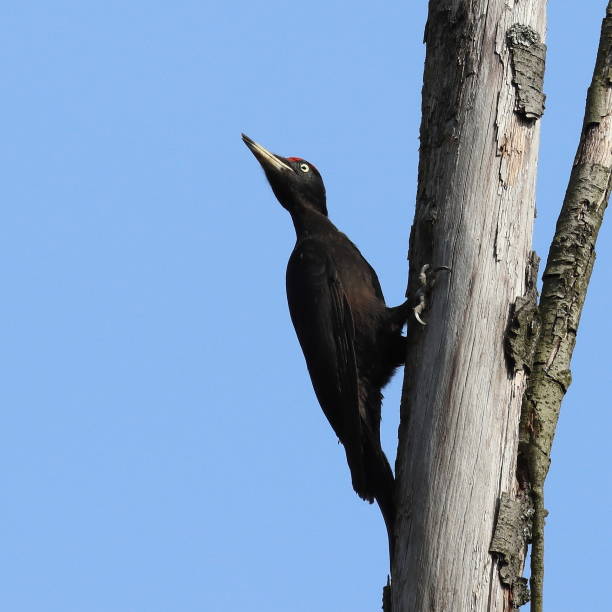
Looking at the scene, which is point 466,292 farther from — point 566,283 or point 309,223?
point 309,223

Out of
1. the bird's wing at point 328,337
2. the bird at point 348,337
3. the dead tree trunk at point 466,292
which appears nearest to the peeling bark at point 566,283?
the dead tree trunk at point 466,292

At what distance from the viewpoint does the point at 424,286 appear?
375 centimetres

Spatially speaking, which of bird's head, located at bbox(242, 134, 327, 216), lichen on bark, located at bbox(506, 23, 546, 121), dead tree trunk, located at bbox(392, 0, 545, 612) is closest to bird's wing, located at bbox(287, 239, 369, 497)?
dead tree trunk, located at bbox(392, 0, 545, 612)

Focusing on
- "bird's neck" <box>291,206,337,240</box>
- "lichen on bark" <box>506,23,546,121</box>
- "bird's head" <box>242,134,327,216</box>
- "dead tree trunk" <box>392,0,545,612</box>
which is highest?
"bird's head" <box>242,134,327,216</box>

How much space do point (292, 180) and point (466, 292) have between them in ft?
7.22

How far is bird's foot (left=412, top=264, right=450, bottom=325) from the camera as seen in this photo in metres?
3.68

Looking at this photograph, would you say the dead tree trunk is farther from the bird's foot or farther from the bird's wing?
the bird's wing

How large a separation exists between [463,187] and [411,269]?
46 cm

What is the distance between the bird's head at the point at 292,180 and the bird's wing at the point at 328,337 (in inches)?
28.6

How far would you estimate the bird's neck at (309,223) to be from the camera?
17.0ft

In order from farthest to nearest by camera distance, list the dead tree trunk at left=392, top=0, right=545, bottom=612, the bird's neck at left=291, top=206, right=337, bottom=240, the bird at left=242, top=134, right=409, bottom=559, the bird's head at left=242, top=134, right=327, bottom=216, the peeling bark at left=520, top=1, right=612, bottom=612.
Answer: the bird's head at left=242, top=134, right=327, bottom=216, the bird's neck at left=291, top=206, right=337, bottom=240, the bird at left=242, top=134, right=409, bottom=559, the peeling bark at left=520, top=1, right=612, bottom=612, the dead tree trunk at left=392, top=0, right=545, bottom=612

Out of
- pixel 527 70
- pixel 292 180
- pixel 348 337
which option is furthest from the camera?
pixel 292 180

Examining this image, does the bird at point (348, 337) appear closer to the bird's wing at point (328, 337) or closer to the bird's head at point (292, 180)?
the bird's wing at point (328, 337)

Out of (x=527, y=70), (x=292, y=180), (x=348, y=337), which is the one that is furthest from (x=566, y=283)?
(x=292, y=180)
